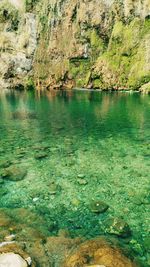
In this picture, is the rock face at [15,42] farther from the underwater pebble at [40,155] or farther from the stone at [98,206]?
the stone at [98,206]

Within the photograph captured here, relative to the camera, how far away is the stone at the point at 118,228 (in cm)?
1208

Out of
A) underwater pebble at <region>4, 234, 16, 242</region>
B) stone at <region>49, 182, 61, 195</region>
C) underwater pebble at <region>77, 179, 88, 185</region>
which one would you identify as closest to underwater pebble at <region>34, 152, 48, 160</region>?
stone at <region>49, 182, 61, 195</region>

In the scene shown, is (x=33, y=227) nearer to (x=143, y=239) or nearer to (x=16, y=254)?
(x=16, y=254)

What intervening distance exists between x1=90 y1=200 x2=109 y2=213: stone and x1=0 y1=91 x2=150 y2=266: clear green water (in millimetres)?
244

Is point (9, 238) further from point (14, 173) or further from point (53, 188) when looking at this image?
point (14, 173)

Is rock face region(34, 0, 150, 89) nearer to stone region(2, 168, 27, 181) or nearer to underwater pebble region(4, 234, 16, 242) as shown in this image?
stone region(2, 168, 27, 181)

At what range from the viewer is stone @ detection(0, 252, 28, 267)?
29.0 ft

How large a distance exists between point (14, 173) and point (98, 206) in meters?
6.81

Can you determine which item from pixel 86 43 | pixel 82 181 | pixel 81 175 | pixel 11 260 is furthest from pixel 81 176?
pixel 86 43

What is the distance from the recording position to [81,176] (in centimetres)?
1844

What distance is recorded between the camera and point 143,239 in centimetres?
1170

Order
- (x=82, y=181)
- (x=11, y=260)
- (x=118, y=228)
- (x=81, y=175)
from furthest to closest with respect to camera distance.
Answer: (x=81, y=175), (x=82, y=181), (x=118, y=228), (x=11, y=260)

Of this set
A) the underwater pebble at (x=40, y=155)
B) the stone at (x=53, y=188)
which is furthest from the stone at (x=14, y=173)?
the underwater pebble at (x=40, y=155)

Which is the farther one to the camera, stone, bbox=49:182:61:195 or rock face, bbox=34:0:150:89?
rock face, bbox=34:0:150:89
